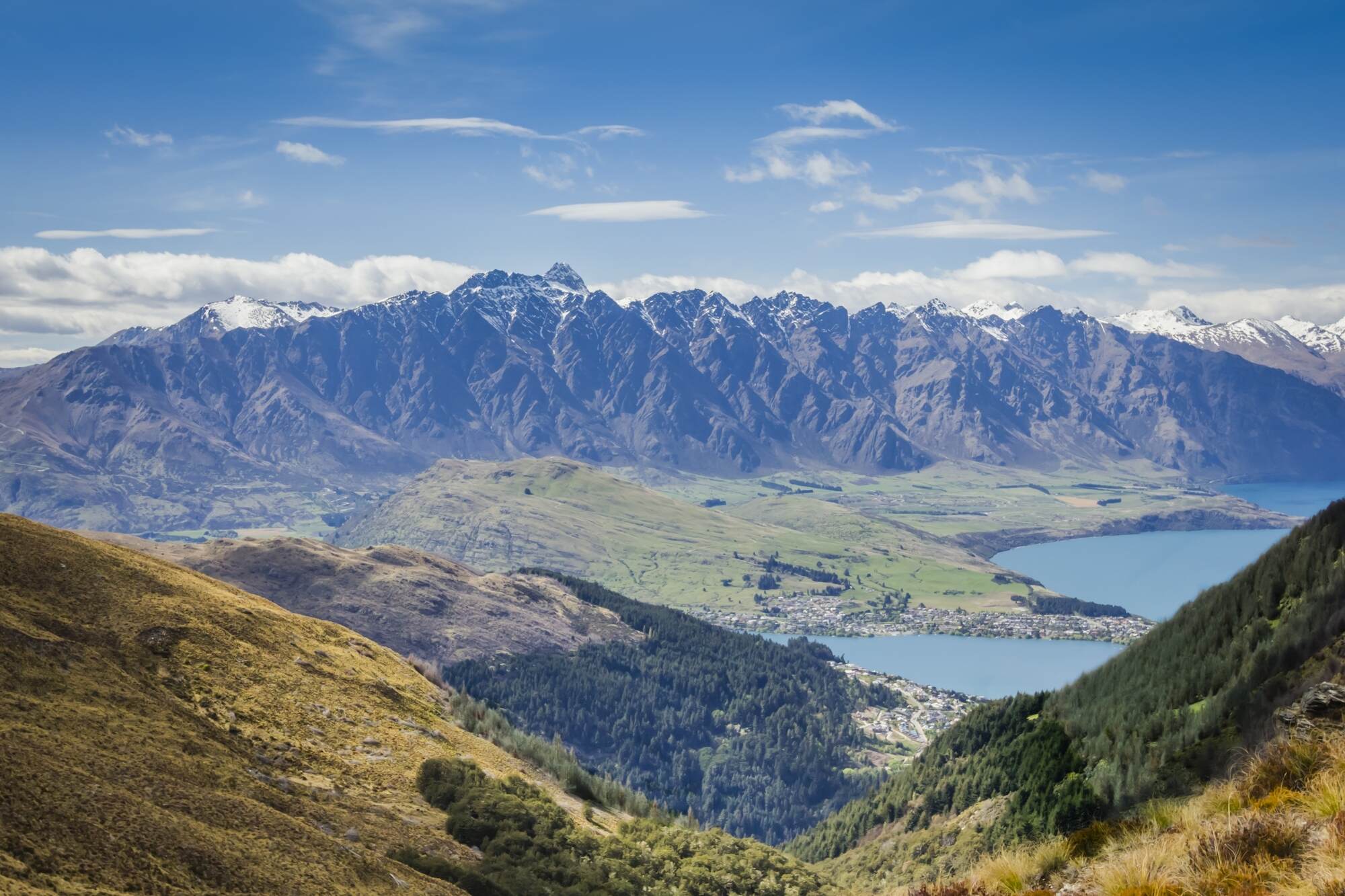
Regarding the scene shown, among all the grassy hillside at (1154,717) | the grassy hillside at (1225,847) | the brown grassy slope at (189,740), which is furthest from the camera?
the grassy hillside at (1154,717)

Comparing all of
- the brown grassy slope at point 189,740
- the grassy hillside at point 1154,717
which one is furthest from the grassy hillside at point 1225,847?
the brown grassy slope at point 189,740

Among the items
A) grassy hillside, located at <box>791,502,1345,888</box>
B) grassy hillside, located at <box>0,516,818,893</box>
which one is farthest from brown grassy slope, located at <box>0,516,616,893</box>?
grassy hillside, located at <box>791,502,1345,888</box>

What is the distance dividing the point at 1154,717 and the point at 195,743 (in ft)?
144

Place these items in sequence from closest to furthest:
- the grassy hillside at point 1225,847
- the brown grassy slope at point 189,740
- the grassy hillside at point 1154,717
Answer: the grassy hillside at point 1225,847
the brown grassy slope at point 189,740
the grassy hillside at point 1154,717

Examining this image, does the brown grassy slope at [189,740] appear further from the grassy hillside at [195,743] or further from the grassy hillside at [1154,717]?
the grassy hillside at [1154,717]

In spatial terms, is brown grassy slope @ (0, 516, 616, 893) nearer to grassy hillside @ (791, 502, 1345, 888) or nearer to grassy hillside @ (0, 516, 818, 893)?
grassy hillside @ (0, 516, 818, 893)

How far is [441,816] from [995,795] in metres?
46.7

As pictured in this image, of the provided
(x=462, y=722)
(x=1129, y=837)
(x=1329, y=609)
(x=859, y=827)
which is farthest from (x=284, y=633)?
(x=859, y=827)

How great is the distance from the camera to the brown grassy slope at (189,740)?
74.0ft

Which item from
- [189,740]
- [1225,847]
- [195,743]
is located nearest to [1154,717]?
[1225,847]

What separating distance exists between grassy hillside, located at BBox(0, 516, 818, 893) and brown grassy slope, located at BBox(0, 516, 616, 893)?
0.08 meters

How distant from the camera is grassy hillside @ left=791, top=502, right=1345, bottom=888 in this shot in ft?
136

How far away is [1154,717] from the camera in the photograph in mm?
50375

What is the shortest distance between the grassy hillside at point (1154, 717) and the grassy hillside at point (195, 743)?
18587 mm
